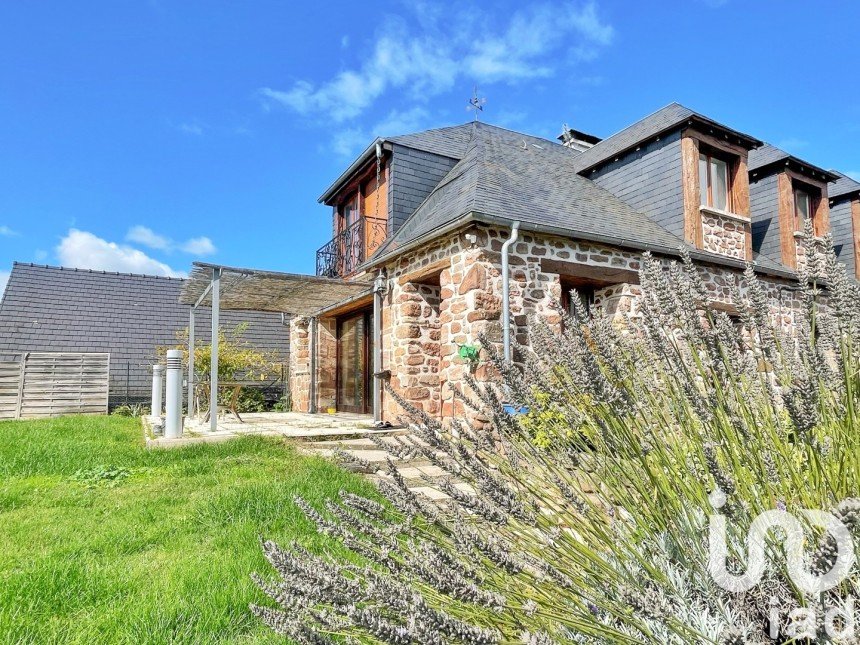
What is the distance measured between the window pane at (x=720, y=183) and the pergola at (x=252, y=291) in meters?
6.55

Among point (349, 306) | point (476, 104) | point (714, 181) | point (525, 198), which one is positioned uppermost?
point (476, 104)

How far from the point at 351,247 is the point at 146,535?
8175mm

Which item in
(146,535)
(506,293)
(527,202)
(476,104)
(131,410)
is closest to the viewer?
(146,535)

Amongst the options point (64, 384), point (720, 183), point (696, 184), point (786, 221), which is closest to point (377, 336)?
point (696, 184)

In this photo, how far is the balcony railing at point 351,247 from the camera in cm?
984

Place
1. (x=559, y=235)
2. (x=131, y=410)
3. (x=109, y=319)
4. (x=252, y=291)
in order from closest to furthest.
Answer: (x=559, y=235) → (x=252, y=291) → (x=131, y=410) → (x=109, y=319)

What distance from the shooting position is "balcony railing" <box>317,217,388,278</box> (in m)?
9.84

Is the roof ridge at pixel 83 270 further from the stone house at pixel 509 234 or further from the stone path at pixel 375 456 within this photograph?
the stone path at pixel 375 456

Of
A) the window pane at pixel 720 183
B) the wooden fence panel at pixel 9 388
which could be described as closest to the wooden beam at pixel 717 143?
the window pane at pixel 720 183

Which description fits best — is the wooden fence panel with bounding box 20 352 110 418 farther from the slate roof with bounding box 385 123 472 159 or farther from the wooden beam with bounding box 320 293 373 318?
the slate roof with bounding box 385 123 472 159

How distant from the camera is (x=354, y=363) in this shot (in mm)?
10961

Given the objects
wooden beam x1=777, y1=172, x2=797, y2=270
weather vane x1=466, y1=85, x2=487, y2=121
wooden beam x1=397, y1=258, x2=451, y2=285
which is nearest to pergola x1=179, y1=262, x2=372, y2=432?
wooden beam x1=397, y1=258, x2=451, y2=285

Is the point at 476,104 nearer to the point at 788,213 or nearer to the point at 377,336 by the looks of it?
the point at 377,336

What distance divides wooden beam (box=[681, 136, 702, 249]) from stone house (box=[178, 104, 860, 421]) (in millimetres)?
30
